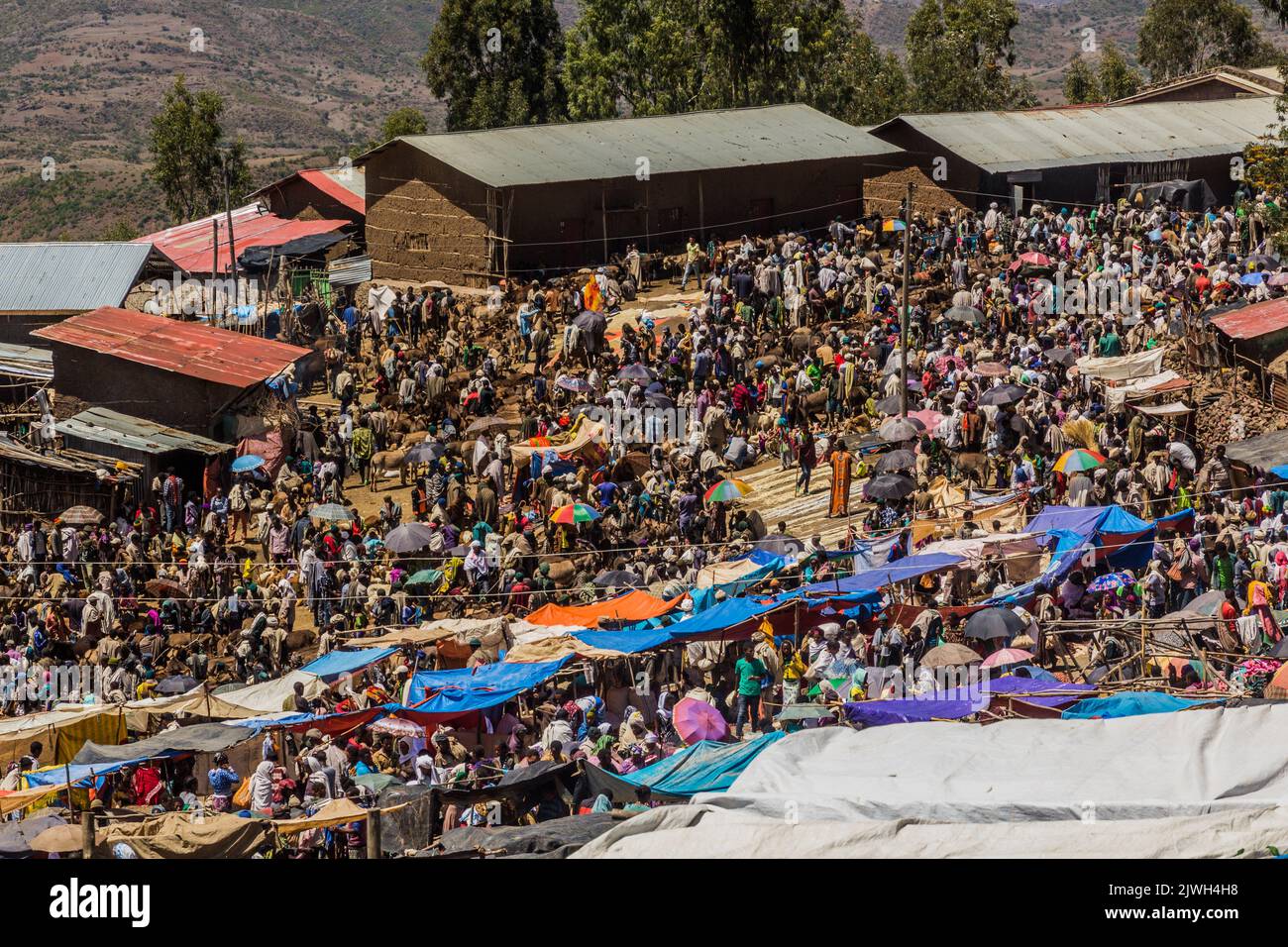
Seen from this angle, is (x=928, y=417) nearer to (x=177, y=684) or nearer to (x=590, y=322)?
(x=590, y=322)

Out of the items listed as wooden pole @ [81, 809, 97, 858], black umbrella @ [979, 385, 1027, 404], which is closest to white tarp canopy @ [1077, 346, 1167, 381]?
black umbrella @ [979, 385, 1027, 404]

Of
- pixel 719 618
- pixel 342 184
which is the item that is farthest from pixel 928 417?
pixel 342 184

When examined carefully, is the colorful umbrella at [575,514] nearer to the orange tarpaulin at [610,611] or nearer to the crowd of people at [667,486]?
the crowd of people at [667,486]

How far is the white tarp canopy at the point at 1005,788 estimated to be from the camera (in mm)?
11141

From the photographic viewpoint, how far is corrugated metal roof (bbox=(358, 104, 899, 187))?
41.9 metres

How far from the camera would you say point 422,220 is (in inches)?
1651

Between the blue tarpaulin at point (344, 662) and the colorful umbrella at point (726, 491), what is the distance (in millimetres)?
6403

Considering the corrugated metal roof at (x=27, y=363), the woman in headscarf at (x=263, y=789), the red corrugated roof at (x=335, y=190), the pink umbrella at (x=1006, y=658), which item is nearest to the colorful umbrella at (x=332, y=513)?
the corrugated metal roof at (x=27, y=363)

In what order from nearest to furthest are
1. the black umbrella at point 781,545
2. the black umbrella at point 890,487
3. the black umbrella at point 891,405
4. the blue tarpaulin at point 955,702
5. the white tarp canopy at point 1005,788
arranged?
the white tarp canopy at point 1005,788 < the blue tarpaulin at point 955,702 < the black umbrella at point 781,545 < the black umbrella at point 890,487 < the black umbrella at point 891,405

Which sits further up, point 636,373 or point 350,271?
point 350,271

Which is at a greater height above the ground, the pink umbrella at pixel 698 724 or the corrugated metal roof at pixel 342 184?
the corrugated metal roof at pixel 342 184

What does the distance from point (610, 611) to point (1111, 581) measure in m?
6.11

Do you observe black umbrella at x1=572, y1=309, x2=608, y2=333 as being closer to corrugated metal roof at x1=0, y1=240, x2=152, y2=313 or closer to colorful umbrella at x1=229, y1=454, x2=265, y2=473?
colorful umbrella at x1=229, y1=454, x2=265, y2=473

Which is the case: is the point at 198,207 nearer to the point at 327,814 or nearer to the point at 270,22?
the point at 327,814
